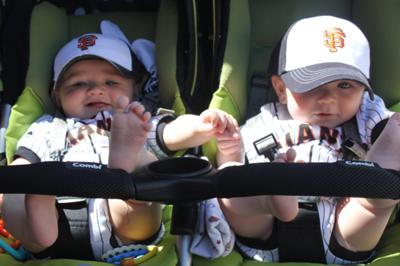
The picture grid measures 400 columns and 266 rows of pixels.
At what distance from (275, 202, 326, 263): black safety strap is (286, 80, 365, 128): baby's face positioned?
346 millimetres

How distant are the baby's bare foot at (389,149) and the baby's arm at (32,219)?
0.75 metres

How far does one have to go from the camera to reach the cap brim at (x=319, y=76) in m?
1.73

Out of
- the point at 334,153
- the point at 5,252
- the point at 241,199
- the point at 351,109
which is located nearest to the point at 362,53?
the point at 351,109

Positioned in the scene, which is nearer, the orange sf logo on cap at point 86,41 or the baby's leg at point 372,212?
the baby's leg at point 372,212

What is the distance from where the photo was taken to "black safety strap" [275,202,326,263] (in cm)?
155

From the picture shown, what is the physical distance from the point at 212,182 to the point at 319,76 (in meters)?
0.63

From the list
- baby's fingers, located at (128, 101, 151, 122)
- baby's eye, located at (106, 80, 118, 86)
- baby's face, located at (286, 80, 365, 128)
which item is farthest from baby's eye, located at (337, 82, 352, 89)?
baby's eye, located at (106, 80, 118, 86)

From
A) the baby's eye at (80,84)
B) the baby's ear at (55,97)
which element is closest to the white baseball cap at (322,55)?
the baby's eye at (80,84)

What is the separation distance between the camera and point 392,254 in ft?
4.91

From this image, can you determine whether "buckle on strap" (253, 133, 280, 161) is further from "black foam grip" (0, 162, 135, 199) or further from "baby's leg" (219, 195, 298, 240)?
"black foam grip" (0, 162, 135, 199)

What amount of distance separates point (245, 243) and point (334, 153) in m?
0.38

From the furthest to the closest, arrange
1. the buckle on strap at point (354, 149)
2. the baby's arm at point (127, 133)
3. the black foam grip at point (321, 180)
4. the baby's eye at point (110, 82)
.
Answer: the baby's eye at point (110, 82) → the buckle on strap at point (354, 149) → the baby's arm at point (127, 133) → the black foam grip at point (321, 180)

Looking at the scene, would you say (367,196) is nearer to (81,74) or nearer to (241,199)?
(241,199)

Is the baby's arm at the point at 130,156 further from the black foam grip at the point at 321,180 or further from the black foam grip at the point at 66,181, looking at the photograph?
the black foam grip at the point at 321,180
